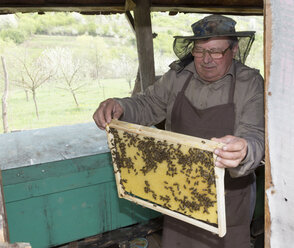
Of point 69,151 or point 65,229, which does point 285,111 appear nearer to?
point 69,151

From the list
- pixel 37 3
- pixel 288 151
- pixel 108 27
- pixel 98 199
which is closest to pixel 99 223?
pixel 98 199

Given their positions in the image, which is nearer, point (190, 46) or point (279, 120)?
point (279, 120)

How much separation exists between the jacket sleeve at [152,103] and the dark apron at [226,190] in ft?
0.49

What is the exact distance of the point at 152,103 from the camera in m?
2.30

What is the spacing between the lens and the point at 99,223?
2844 mm

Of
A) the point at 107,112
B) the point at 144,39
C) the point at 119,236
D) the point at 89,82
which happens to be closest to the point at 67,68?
the point at 89,82

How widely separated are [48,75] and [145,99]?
9.94 meters

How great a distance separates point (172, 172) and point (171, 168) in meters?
0.03

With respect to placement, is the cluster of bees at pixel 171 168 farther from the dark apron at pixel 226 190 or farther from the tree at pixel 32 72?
the tree at pixel 32 72

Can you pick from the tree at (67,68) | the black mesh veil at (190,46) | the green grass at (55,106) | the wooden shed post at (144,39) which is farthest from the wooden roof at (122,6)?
the tree at (67,68)

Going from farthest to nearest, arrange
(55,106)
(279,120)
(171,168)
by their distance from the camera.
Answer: (55,106) < (171,168) < (279,120)

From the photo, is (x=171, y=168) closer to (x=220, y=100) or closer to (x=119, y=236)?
(x=220, y=100)

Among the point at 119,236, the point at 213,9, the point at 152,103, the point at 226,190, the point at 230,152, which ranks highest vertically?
the point at 213,9

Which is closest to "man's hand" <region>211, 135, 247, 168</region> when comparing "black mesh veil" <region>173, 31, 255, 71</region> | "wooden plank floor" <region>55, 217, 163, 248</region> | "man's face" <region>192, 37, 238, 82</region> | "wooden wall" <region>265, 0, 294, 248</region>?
"wooden wall" <region>265, 0, 294, 248</region>
